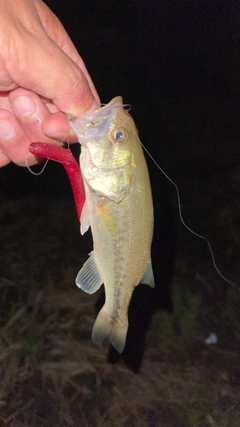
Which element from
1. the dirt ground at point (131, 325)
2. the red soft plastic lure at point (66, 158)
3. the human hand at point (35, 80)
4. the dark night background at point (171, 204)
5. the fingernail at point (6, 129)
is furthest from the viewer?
the dark night background at point (171, 204)

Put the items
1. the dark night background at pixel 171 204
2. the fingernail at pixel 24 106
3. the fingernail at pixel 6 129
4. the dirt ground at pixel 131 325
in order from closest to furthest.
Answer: the fingernail at pixel 24 106
the fingernail at pixel 6 129
the dirt ground at pixel 131 325
the dark night background at pixel 171 204

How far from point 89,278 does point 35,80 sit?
2.29 ft

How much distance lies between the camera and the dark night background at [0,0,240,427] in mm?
3152

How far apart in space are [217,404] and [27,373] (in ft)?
5.02

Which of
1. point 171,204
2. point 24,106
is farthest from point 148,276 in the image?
point 171,204

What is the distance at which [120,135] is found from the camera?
1314 mm

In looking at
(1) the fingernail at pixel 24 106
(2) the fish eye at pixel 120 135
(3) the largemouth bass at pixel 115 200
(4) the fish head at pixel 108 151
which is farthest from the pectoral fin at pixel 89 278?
(1) the fingernail at pixel 24 106

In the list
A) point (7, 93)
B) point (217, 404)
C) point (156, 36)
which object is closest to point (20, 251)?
point (217, 404)

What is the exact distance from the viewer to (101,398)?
3035 millimetres

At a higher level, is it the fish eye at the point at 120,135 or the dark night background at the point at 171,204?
the fish eye at the point at 120,135

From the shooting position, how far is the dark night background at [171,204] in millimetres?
3152

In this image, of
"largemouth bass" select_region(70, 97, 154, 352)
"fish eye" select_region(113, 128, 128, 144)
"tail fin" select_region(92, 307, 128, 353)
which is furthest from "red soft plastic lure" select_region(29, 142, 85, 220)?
"tail fin" select_region(92, 307, 128, 353)

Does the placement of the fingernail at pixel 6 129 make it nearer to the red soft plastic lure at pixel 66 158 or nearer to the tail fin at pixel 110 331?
the red soft plastic lure at pixel 66 158

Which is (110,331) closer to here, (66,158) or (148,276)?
(148,276)
